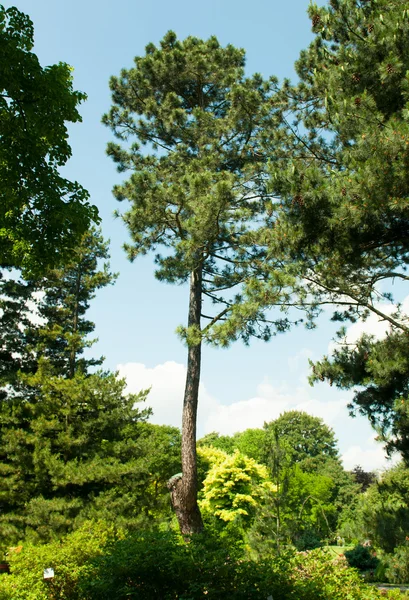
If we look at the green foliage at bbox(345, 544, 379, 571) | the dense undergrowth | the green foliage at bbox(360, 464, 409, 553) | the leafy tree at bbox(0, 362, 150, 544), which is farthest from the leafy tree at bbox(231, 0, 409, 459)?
the leafy tree at bbox(0, 362, 150, 544)

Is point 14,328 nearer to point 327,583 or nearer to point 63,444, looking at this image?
point 63,444

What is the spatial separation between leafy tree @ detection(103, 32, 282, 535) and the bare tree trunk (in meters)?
0.02

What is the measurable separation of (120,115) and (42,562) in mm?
10977

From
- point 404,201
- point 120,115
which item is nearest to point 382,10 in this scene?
point 404,201

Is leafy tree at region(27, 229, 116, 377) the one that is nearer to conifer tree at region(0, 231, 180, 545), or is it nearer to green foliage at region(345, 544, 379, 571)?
conifer tree at region(0, 231, 180, 545)

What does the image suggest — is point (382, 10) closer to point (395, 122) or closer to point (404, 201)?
point (395, 122)

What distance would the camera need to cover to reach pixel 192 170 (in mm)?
11945

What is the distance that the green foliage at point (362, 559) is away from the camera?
11531mm

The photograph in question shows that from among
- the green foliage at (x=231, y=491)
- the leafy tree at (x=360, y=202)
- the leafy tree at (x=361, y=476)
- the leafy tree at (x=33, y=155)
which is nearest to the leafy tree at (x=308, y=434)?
the leafy tree at (x=361, y=476)

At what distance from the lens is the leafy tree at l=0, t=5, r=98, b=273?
7.29m

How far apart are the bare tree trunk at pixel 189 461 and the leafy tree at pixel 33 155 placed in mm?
4435

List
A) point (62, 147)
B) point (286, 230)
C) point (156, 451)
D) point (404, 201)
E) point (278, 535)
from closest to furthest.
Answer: point (404, 201) < point (286, 230) < point (62, 147) < point (278, 535) < point (156, 451)

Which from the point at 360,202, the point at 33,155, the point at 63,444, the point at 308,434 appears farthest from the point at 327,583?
the point at 308,434

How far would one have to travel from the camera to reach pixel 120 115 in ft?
45.0
